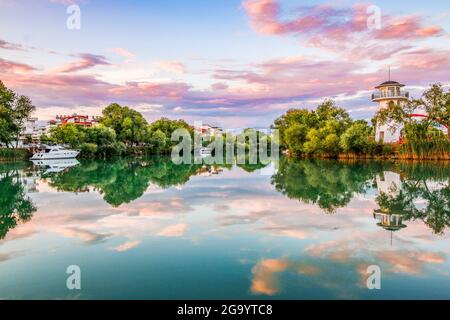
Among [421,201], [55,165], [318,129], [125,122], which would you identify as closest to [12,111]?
[55,165]

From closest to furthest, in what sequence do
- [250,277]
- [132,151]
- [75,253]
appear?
[250,277], [75,253], [132,151]

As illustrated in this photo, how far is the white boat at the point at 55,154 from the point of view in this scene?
4638 cm

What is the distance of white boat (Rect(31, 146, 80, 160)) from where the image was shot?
46375 mm

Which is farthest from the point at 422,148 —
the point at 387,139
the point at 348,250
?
the point at 348,250

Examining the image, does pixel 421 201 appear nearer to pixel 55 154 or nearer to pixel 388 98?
pixel 388 98

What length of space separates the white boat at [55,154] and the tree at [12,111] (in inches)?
135

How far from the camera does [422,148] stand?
3139 centimetres

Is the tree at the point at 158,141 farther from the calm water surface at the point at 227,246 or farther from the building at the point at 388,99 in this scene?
the calm water surface at the point at 227,246

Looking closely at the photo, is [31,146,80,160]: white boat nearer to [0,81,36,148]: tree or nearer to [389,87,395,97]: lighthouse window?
[0,81,36,148]: tree

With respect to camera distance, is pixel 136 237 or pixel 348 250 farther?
pixel 136 237

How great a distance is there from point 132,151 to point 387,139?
136ft

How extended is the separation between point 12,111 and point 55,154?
709 centimetres

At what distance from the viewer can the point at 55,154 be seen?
159 ft
